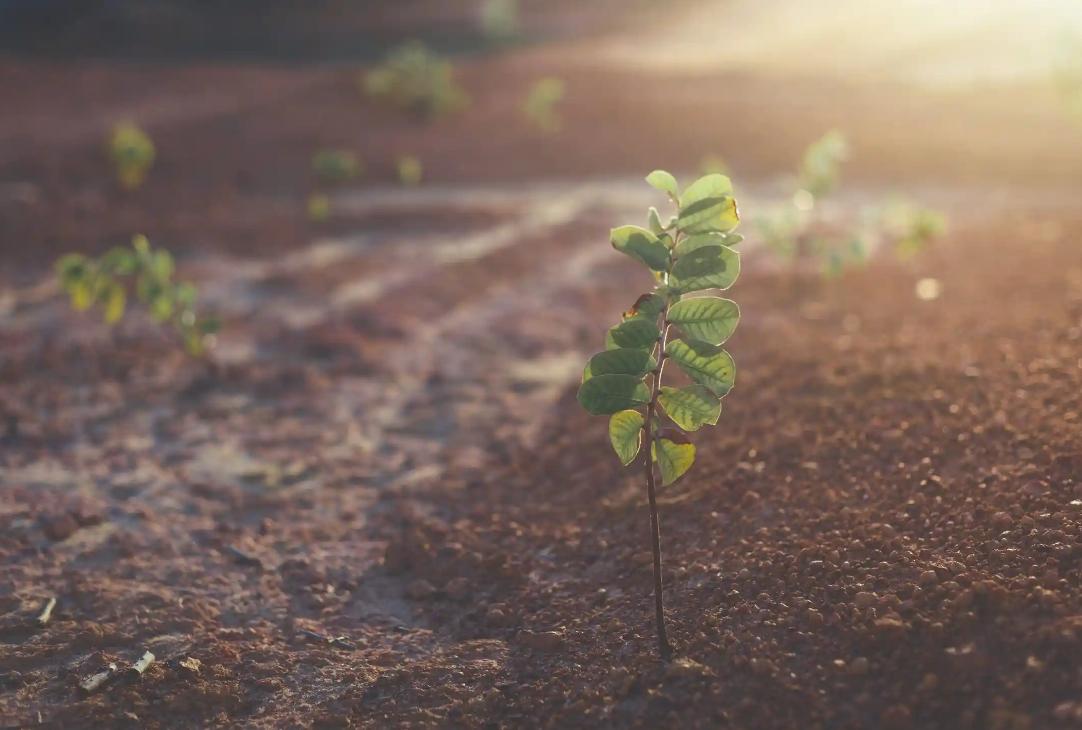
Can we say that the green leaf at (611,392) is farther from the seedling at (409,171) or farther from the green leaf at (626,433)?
the seedling at (409,171)

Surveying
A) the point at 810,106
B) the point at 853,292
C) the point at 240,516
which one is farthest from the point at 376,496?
the point at 810,106

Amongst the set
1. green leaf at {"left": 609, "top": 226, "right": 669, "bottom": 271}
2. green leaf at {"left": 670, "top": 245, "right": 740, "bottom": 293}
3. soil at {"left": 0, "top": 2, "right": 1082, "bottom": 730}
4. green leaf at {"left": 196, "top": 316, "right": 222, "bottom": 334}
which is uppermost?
green leaf at {"left": 609, "top": 226, "right": 669, "bottom": 271}

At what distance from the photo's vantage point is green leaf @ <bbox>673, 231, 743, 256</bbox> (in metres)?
2.04

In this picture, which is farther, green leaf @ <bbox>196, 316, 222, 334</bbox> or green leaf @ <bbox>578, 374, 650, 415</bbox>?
green leaf @ <bbox>196, 316, 222, 334</bbox>

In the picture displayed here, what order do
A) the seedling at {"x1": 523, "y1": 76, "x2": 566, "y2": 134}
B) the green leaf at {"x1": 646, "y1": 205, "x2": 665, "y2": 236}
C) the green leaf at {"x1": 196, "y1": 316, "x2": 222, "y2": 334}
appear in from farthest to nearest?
the seedling at {"x1": 523, "y1": 76, "x2": 566, "y2": 134} → the green leaf at {"x1": 196, "y1": 316, "x2": 222, "y2": 334} → the green leaf at {"x1": 646, "y1": 205, "x2": 665, "y2": 236}

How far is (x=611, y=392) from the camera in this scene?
2.06 meters

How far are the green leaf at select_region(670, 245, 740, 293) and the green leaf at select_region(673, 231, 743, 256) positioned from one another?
0.10 ft

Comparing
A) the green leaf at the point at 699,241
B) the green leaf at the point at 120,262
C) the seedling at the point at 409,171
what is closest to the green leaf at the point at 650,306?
the green leaf at the point at 699,241

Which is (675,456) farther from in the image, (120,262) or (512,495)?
(120,262)

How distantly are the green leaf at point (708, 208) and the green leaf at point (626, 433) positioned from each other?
1.33 ft

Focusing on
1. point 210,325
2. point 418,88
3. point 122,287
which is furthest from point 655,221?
point 418,88

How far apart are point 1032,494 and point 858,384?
120cm

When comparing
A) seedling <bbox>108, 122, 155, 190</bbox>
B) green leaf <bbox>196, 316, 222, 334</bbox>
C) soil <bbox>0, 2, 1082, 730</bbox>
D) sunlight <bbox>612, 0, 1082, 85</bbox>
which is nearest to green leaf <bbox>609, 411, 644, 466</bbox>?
soil <bbox>0, 2, 1082, 730</bbox>

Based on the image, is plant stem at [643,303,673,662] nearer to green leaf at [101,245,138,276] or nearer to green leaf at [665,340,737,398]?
green leaf at [665,340,737,398]
